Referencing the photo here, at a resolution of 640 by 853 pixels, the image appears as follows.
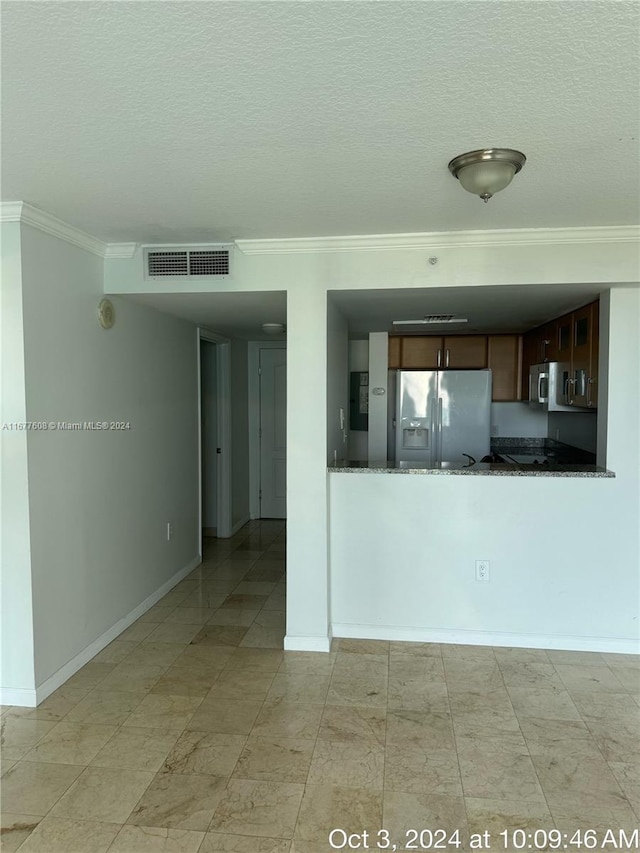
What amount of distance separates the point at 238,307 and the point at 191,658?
7.18 ft

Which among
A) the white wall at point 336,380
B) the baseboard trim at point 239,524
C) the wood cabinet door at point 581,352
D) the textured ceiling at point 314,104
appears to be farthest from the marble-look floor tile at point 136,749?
the baseboard trim at point 239,524

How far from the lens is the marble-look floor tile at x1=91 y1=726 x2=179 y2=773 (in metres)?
2.24

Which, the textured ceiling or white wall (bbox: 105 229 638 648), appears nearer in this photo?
the textured ceiling

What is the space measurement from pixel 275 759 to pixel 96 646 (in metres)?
1.43

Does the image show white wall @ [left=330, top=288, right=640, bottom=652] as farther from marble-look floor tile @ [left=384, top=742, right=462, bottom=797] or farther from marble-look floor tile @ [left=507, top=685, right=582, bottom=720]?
marble-look floor tile @ [left=384, top=742, right=462, bottom=797]

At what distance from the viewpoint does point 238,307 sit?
378 cm

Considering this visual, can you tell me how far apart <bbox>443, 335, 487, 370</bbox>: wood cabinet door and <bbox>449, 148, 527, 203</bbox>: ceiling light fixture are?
348 cm

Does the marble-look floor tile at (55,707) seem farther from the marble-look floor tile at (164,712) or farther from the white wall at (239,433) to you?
the white wall at (239,433)

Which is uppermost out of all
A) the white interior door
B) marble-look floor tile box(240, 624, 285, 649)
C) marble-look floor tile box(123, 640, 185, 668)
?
the white interior door

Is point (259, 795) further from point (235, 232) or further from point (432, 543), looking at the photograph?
point (235, 232)

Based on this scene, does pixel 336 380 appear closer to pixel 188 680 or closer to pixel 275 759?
pixel 188 680

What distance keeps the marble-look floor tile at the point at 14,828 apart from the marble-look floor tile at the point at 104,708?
Result: 1.85ft

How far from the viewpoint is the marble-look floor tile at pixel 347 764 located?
6.98 feet


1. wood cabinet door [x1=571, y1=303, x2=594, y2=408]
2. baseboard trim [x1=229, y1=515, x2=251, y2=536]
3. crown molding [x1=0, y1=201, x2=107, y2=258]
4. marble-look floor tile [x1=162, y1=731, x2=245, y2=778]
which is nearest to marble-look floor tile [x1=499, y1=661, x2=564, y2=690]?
marble-look floor tile [x1=162, y1=731, x2=245, y2=778]
